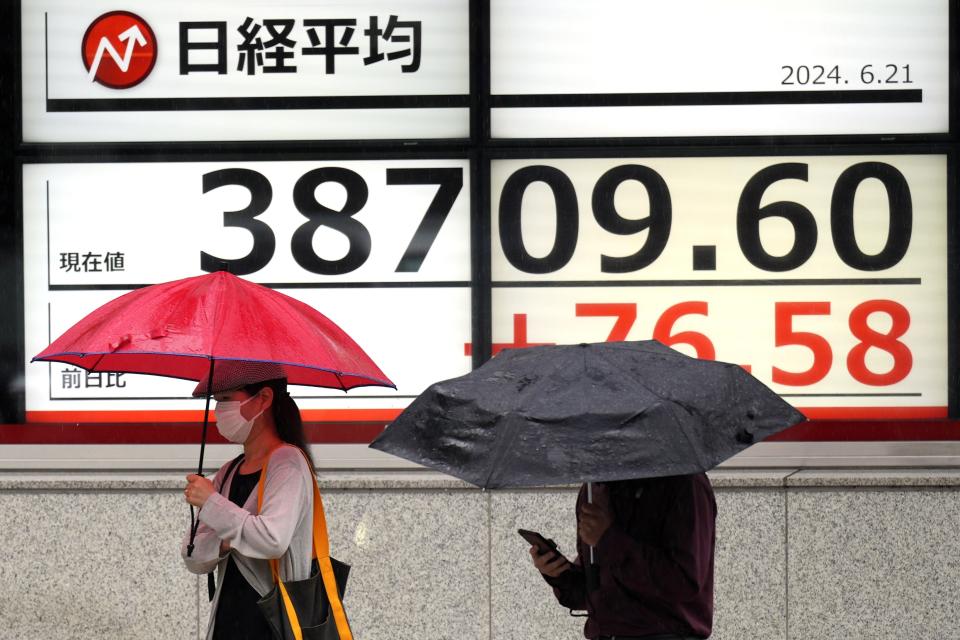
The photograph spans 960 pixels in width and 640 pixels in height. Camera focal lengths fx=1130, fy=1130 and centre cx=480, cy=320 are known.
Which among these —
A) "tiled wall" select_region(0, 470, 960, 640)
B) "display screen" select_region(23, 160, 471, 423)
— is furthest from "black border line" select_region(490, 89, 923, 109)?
"tiled wall" select_region(0, 470, 960, 640)

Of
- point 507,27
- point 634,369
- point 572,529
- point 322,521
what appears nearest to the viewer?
point 634,369

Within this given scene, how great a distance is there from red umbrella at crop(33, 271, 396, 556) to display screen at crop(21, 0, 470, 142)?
3.01 meters

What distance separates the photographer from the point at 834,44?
21.7ft

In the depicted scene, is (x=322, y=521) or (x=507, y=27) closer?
(x=322, y=521)

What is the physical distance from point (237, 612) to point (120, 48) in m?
4.17

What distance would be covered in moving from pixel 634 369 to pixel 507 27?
3973 millimetres

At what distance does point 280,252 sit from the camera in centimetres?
667

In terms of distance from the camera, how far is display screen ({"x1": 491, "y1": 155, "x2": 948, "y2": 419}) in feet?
21.7

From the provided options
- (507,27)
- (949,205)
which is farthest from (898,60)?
(507,27)

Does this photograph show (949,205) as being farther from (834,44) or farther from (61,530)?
(61,530)

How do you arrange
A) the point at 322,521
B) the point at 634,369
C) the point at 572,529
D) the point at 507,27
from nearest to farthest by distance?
the point at 634,369 < the point at 322,521 < the point at 572,529 < the point at 507,27

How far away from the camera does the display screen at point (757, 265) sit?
6.62 meters

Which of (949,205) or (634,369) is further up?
(949,205)

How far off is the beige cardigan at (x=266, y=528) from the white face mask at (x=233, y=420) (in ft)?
0.46
